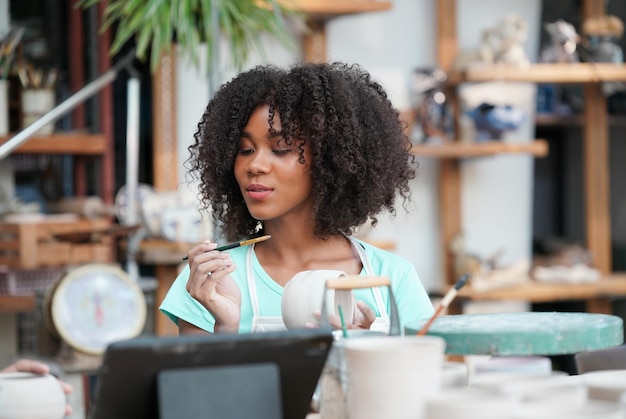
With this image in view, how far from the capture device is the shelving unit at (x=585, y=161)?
4.77 m

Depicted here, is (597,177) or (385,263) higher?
(597,177)

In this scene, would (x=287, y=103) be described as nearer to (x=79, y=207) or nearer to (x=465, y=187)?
(x=79, y=207)

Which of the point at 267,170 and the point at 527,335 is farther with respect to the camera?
the point at 267,170

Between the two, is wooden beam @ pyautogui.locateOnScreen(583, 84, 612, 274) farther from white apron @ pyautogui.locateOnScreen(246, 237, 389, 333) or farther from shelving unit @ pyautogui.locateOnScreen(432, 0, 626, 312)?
white apron @ pyautogui.locateOnScreen(246, 237, 389, 333)

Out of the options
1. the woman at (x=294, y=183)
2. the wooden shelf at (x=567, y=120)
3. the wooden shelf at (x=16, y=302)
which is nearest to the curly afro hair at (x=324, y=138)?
the woman at (x=294, y=183)

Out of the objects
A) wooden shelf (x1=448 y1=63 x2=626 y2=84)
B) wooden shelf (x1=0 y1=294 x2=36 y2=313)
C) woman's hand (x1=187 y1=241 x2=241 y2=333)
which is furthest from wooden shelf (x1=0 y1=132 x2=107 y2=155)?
woman's hand (x1=187 y1=241 x2=241 y2=333)

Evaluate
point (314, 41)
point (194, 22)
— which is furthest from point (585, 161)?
point (194, 22)

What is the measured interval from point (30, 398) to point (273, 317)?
427 millimetres

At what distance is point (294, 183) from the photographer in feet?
6.50

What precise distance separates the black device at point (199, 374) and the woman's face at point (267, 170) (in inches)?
22.5

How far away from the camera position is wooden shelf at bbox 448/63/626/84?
4703mm

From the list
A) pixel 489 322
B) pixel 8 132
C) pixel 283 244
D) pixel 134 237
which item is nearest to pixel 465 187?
pixel 134 237

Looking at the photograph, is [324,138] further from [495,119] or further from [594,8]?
[594,8]

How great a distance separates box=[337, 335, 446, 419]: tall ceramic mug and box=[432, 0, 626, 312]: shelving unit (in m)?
3.40
